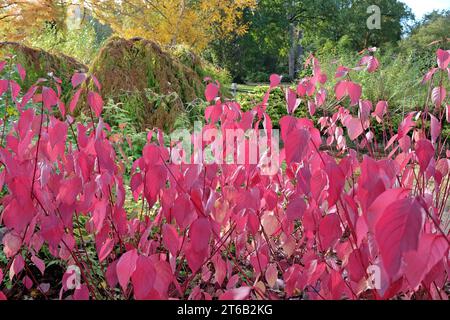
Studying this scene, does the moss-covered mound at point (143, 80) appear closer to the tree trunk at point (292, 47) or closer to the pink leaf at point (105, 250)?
the pink leaf at point (105, 250)

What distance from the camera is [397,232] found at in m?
0.43

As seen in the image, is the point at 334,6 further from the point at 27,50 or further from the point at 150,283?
the point at 150,283

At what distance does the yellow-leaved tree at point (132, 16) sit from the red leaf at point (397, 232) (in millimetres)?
7013

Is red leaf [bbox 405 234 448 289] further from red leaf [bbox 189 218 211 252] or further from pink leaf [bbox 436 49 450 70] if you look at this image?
pink leaf [bbox 436 49 450 70]

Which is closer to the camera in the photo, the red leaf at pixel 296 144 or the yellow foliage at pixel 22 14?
the red leaf at pixel 296 144

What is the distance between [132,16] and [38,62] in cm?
446

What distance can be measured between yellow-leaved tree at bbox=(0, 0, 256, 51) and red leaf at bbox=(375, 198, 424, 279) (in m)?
7.01

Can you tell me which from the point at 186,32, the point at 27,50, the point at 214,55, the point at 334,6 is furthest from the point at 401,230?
the point at 334,6

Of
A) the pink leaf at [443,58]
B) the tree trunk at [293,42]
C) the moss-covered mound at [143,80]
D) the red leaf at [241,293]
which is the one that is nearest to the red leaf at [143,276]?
the red leaf at [241,293]

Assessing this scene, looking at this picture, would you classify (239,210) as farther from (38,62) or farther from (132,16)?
(132,16)

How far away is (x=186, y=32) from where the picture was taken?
9.67 meters

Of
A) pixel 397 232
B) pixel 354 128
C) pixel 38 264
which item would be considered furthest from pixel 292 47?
pixel 397 232

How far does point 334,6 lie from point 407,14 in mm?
3886

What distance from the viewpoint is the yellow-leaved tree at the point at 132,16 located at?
688cm
